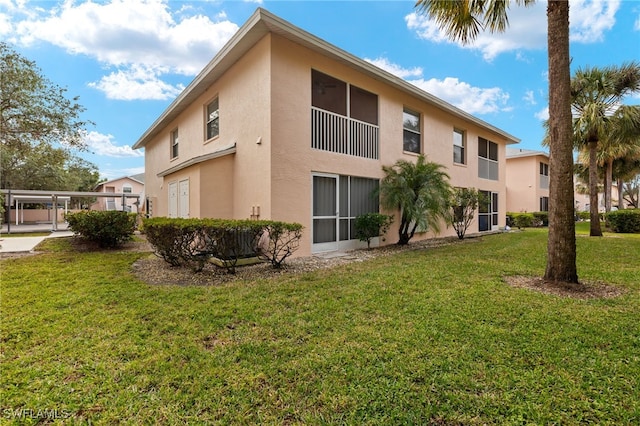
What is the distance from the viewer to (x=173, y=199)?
10852 mm

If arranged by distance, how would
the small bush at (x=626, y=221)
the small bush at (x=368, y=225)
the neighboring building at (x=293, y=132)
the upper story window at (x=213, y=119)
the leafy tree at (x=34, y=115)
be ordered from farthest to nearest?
1. the small bush at (x=626, y=221)
2. the leafy tree at (x=34, y=115)
3. the upper story window at (x=213, y=119)
4. the small bush at (x=368, y=225)
5. the neighboring building at (x=293, y=132)

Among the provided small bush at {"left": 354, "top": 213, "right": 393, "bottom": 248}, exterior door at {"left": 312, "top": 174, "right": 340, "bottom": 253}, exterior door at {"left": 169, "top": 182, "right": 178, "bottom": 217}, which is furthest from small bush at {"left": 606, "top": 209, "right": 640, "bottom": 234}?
exterior door at {"left": 169, "top": 182, "right": 178, "bottom": 217}

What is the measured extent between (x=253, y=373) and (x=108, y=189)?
139 feet

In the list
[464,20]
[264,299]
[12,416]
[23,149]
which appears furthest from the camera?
[23,149]

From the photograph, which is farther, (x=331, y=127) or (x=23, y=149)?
(x=23, y=149)

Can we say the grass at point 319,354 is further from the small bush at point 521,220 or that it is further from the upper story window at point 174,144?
the small bush at point 521,220

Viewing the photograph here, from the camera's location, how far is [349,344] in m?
3.05

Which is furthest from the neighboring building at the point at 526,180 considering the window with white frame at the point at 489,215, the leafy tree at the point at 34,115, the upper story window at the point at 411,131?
the leafy tree at the point at 34,115

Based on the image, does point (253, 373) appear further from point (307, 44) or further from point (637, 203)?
point (637, 203)

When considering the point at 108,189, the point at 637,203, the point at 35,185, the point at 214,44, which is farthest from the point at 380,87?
the point at 637,203

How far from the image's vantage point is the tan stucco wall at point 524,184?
79.7 ft

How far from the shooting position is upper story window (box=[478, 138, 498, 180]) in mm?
16116

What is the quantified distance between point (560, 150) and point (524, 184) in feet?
78.6

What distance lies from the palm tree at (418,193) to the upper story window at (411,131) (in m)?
2.18
